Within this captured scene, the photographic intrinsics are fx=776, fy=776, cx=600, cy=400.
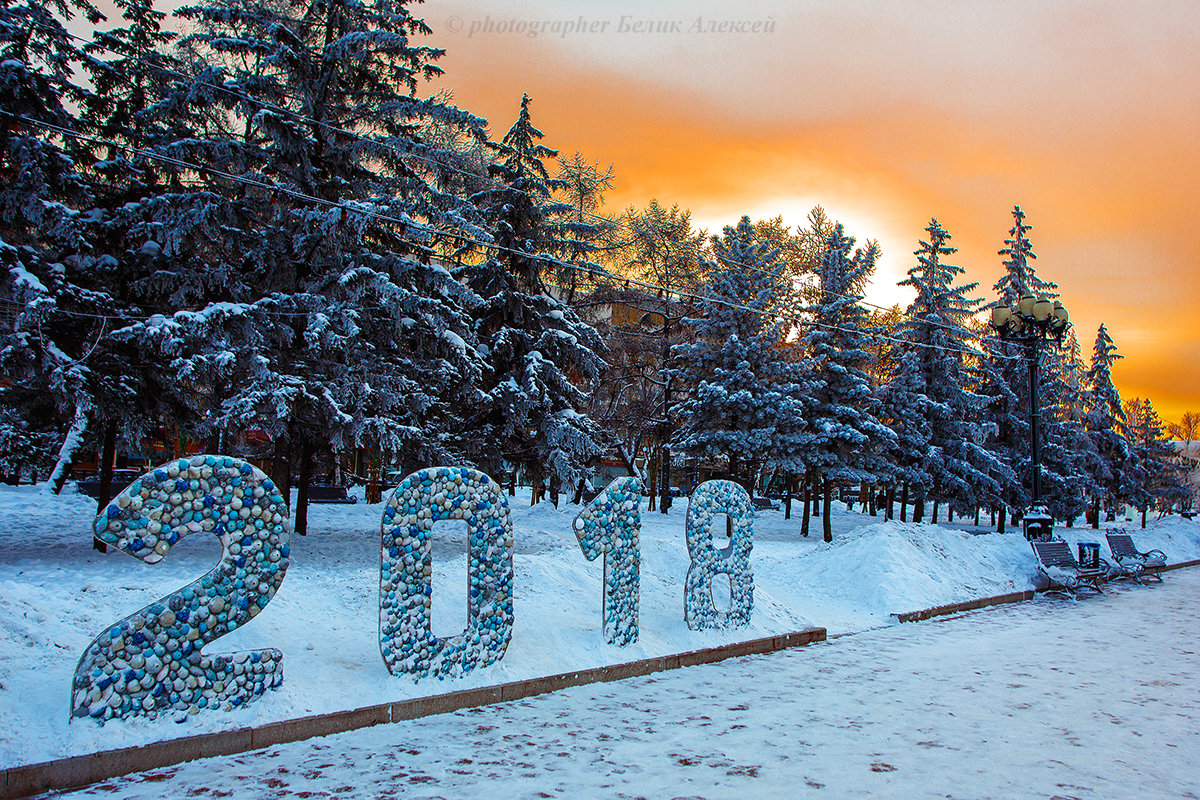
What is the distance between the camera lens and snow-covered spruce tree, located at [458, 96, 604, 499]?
17953 mm

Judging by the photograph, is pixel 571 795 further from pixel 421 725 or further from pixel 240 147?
pixel 240 147

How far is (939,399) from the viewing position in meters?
26.9

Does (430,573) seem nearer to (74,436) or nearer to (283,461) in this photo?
(74,436)

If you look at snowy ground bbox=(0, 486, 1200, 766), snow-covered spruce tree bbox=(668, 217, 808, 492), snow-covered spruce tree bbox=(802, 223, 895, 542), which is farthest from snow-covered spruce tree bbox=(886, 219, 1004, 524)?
snowy ground bbox=(0, 486, 1200, 766)

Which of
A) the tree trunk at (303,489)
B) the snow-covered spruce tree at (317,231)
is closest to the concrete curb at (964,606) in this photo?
the snow-covered spruce tree at (317,231)

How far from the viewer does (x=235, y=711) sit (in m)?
5.42

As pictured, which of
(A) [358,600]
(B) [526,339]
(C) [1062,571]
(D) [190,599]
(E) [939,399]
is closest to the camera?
(D) [190,599]

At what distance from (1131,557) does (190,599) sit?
19634 millimetres

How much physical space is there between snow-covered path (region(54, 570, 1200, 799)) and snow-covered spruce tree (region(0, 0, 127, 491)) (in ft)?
26.8

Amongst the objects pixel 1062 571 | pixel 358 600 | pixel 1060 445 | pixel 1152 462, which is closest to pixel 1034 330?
pixel 1062 571

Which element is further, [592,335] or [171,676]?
[592,335]

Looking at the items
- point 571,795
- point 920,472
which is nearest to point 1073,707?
point 571,795

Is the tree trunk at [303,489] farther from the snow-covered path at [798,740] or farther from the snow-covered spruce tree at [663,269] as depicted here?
the snow-covered spruce tree at [663,269]

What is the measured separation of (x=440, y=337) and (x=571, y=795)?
36.6 feet
